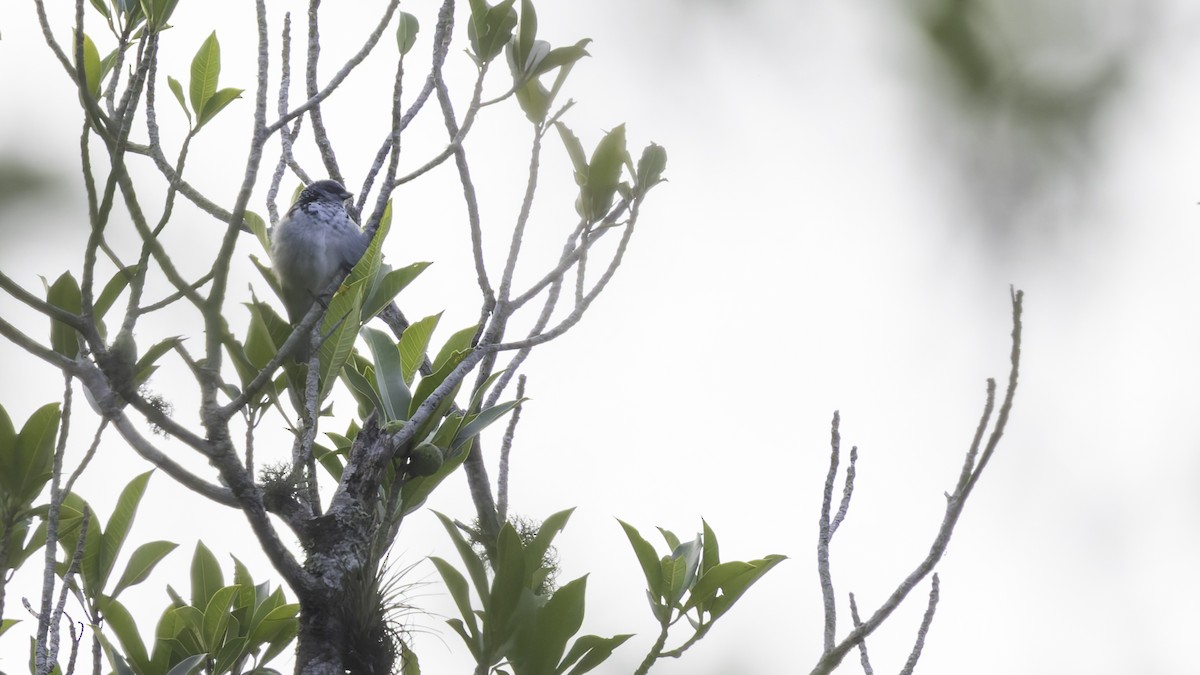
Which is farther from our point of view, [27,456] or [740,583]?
[27,456]

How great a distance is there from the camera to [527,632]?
2.58m

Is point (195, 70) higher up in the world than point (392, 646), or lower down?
higher up

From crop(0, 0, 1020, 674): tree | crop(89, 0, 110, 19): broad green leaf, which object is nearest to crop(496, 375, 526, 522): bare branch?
crop(0, 0, 1020, 674): tree

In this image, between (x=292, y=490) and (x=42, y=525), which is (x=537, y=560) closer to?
(x=292, y=490)

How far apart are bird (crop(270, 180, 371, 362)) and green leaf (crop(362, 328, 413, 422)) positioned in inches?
29.7

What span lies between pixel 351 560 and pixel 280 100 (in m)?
1.23

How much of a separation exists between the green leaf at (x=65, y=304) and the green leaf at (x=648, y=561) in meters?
1.50

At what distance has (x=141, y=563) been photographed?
3314 mm

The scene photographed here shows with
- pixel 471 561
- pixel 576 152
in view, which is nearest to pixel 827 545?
pixel 471 561

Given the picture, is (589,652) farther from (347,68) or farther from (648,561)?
(347,68)

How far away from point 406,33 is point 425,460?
1.18m

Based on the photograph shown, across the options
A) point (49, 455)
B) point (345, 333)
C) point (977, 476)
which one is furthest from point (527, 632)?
point (49, 455)

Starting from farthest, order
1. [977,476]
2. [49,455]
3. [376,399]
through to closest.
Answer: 1. [49,455]
2. [376,399]
3. [977,476]

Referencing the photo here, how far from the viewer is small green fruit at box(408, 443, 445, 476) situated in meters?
2.71
